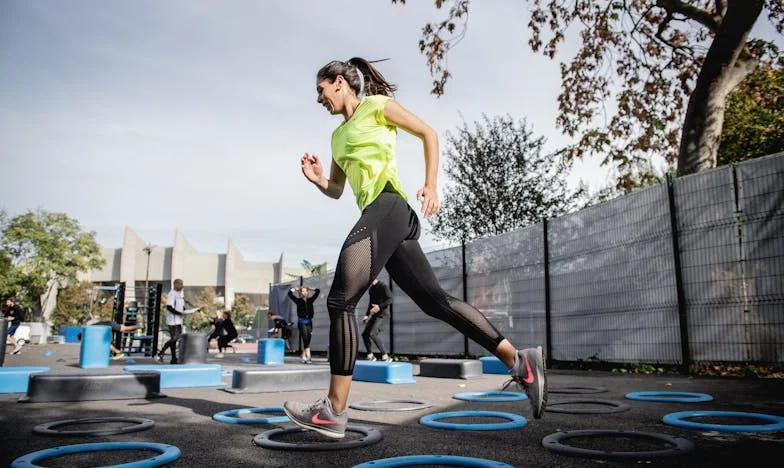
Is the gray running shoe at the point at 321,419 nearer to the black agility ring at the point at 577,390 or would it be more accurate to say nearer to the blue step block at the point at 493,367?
the black agility ring at the point at 577,390

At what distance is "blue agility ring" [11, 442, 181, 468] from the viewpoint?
2.19m

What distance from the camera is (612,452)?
7.84 ft

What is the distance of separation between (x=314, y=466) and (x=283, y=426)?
3.89 ft

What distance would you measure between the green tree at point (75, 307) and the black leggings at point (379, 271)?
53.0 metres

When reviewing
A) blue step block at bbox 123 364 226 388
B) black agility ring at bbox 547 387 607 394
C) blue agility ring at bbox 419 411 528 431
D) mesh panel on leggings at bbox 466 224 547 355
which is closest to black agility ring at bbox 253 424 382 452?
blue agility ring at bbox 419 411 528 431

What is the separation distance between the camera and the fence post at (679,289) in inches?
294

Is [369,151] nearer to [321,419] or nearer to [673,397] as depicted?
[321,419]

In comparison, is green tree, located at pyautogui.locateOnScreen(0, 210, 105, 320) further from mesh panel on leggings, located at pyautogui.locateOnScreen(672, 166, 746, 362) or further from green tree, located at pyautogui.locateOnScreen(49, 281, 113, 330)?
mesh panel on leggings, located at pyautogui.locateOnScreen(672, 166, 746, 362)

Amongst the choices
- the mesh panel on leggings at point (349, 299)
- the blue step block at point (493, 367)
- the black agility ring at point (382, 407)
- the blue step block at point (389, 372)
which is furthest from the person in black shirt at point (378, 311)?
the mesh panel on leggings at point (349, 299)

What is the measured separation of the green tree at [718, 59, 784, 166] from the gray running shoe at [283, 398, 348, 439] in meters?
11.6

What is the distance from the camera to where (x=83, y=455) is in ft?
8.37

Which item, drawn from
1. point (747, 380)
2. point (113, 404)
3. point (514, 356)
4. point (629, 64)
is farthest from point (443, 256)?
point (514, 356)

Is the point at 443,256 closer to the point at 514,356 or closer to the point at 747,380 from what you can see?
the point at 747,380

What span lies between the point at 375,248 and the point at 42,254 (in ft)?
160
